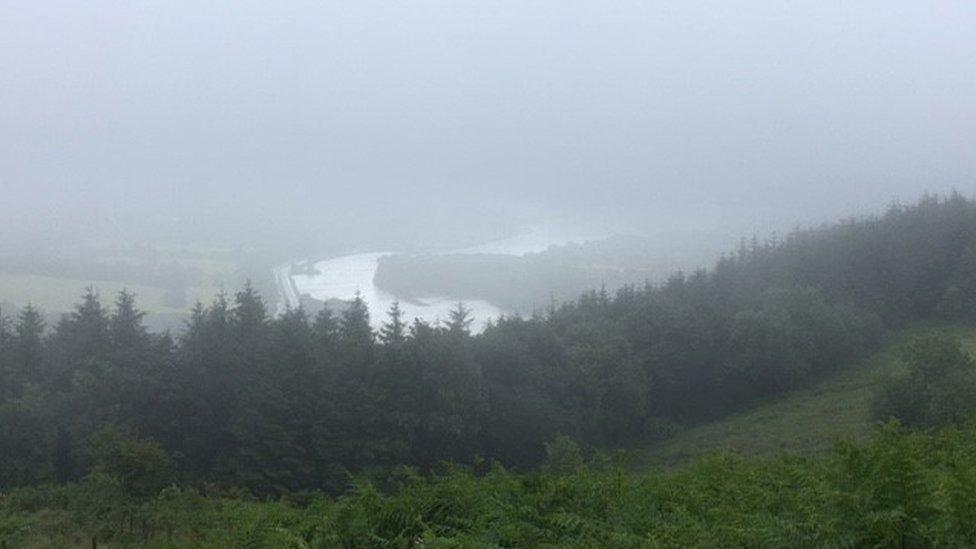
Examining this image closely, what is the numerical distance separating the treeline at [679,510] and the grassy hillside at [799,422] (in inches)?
587

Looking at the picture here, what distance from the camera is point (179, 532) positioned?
11406 millimetres

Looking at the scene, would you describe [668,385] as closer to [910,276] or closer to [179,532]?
[910,276]

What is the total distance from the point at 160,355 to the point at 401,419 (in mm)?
6886

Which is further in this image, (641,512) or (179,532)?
(179,532)

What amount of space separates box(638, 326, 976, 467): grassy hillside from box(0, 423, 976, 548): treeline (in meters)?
14.9

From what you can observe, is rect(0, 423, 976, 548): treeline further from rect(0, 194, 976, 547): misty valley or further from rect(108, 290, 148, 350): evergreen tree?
rect(108, 290, 148, 350): evergreen tree

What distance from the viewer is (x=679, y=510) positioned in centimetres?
722

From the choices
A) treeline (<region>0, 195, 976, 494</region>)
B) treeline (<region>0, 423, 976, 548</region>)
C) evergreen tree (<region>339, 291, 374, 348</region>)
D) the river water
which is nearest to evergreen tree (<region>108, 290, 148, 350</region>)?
treeline (<region>0, 195, 976, 494</region>)

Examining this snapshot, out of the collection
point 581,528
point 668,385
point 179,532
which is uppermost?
point 581,528

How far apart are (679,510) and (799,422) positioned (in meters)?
25.8

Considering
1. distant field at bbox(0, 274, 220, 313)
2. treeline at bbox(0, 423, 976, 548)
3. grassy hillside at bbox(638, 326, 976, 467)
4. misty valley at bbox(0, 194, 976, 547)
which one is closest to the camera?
treeline at bbox(0, 423, 976, 548)

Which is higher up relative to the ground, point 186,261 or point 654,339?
point 186,261

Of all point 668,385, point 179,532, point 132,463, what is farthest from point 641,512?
Result: point 668,385

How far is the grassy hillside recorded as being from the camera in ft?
88.0
